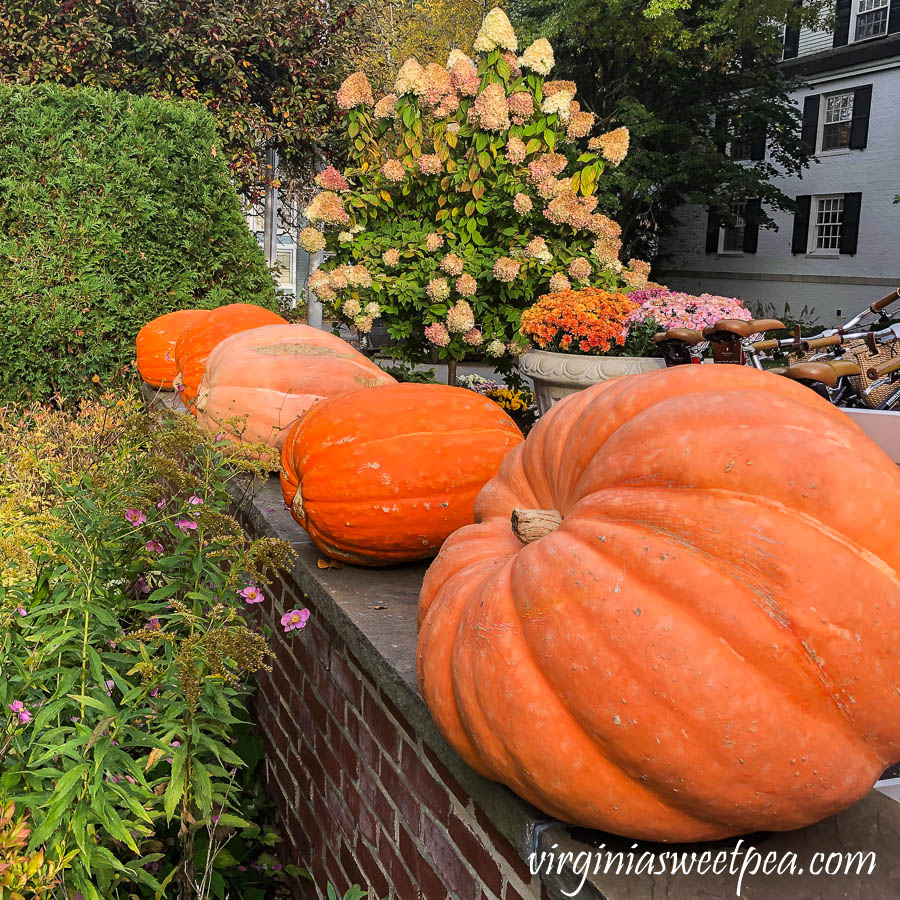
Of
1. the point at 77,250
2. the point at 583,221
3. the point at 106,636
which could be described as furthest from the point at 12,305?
the point at 106,636

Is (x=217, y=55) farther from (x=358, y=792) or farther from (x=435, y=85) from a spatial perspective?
(x=358, y=792)

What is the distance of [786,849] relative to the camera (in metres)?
1.32

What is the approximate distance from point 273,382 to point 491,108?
2839 mm

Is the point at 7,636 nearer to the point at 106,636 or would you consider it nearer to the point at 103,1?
the point at 106,636

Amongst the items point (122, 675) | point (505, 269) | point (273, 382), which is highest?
point (505, 269)

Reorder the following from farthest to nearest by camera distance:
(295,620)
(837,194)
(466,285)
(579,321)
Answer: (837,194) < (466,285) < (579,321) < (295,620)

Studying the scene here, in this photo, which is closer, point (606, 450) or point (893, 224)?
point (606, 450)

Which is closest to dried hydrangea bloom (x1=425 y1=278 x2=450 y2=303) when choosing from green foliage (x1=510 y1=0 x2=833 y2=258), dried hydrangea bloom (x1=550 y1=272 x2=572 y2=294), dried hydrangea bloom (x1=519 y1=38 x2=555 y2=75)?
dried hydrangea bloom (x1=550 y1=272 x2=572 y2=294)

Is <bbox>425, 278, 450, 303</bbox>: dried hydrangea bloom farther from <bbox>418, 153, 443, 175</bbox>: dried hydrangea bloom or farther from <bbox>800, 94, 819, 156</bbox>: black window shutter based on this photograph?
<bbox>800, 94, 819, 156</bbox>: black window shutter

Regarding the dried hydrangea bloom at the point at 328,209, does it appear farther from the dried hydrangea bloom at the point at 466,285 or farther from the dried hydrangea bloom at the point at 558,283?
the dried hydrangea bloom at the point at 558,283

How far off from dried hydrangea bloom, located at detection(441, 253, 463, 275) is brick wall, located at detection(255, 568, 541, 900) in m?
2.93

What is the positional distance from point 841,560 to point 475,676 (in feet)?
1.94

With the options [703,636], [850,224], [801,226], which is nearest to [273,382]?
[703,636]

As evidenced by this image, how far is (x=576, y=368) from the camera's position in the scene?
4840mm
